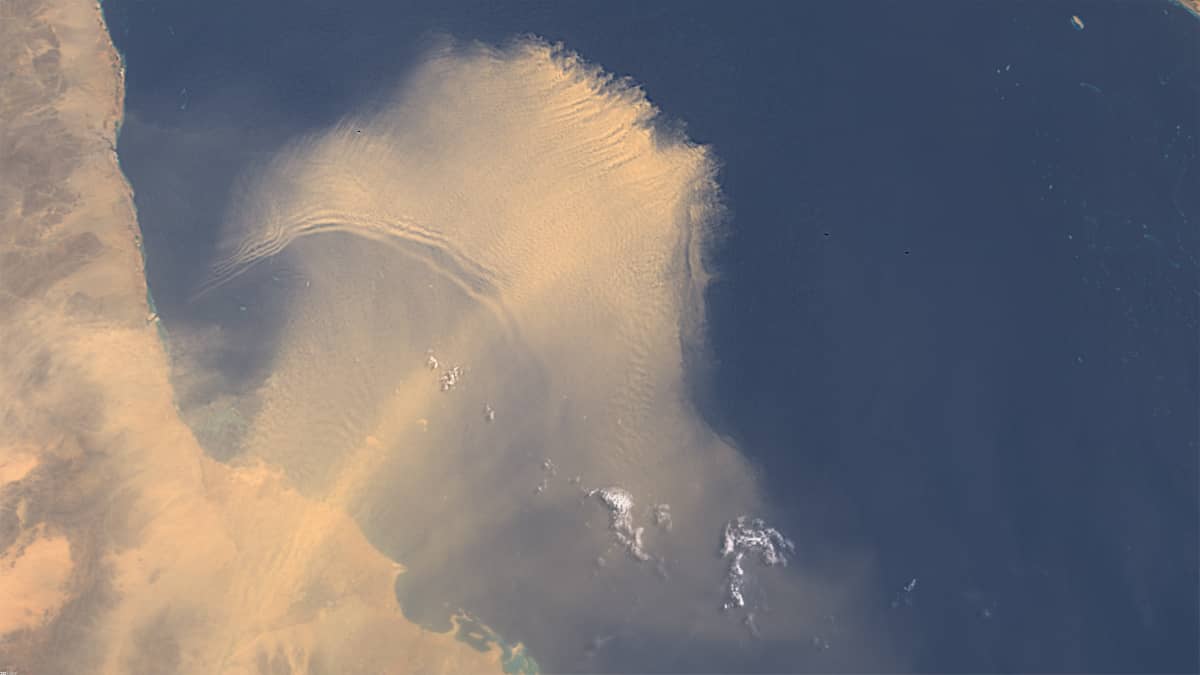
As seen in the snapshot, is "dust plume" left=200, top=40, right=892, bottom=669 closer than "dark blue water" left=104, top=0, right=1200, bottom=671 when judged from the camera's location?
No

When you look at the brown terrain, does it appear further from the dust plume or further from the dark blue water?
the dark blue water

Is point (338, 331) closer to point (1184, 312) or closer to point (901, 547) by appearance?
point (901, 547)

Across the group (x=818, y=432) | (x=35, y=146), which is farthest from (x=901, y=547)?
(x=35, y=146)

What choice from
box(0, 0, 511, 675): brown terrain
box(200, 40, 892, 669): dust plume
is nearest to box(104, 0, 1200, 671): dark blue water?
box(200, 40, 892, 669): dust plume

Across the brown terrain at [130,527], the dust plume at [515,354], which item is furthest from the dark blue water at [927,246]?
the brown terrain at [130,527]

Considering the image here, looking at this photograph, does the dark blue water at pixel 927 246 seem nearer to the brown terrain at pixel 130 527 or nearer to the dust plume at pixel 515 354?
the dust plume at pixel 515 354

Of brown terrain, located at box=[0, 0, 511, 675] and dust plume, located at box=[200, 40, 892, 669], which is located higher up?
dust plume, located at box=[200, 40, 892, 669]

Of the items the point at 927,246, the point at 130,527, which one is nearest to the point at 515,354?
the point at 130,527

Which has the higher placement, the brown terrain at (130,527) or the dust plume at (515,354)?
the dust plume at (515,354)
